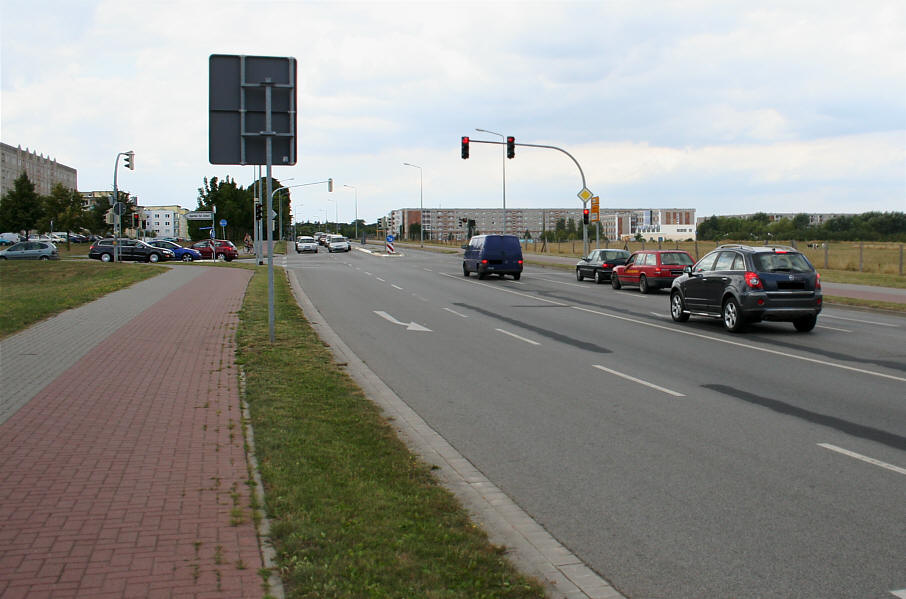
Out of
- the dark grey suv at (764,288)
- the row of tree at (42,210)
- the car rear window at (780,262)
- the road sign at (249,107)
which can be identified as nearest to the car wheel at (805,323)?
the dark grey suv at (764,288)

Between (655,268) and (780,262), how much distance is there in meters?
11.9

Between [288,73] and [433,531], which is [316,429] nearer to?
[433,531]

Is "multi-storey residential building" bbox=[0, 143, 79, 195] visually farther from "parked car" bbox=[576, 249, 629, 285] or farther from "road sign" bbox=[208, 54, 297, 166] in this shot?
"road sign" bbox=[208, 54, 297, 166]

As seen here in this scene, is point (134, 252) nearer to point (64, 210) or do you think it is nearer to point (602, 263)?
point (64, 210)

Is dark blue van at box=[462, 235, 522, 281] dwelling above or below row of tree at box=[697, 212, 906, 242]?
below

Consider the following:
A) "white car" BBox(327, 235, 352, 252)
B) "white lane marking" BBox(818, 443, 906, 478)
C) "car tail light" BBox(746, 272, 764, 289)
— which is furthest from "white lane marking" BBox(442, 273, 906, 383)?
"white car" BBox(327, 235, 352, 252)

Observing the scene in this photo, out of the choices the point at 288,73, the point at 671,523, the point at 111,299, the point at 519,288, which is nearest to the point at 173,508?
the point at 671,523

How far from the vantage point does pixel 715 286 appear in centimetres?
1686

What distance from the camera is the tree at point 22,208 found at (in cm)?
8069

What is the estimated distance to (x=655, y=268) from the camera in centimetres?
2777

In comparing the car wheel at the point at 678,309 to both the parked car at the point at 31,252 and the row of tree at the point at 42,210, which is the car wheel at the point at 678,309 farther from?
the row of tree at the point at 42,210

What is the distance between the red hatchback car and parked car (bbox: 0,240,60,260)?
127ft

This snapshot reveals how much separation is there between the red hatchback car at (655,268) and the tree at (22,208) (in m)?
71.2

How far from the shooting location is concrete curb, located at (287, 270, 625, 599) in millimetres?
4160
